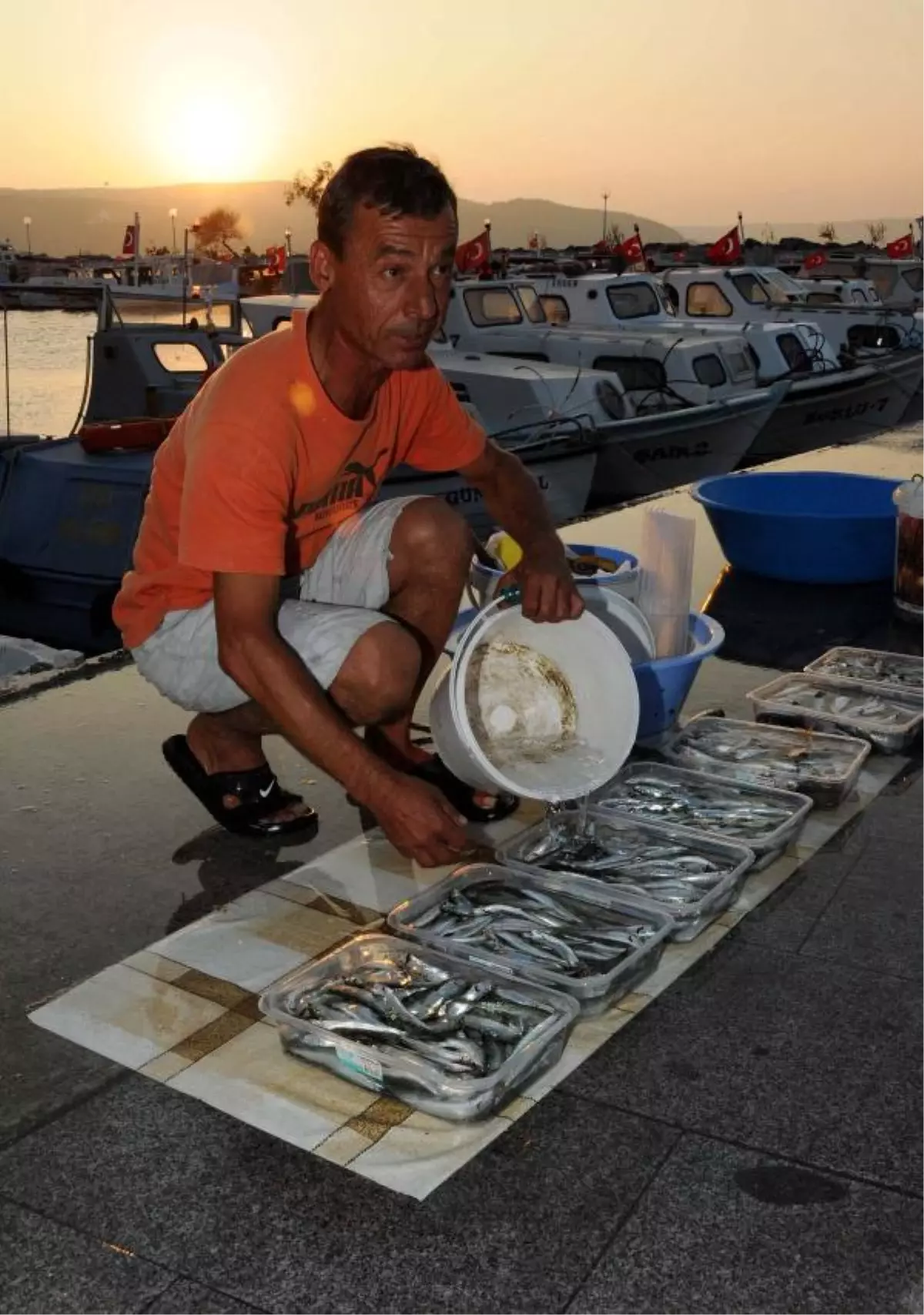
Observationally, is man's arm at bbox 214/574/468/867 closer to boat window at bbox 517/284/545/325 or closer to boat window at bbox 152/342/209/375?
boat window at bbox 152/342/209/375

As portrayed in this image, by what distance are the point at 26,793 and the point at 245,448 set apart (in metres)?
1.40

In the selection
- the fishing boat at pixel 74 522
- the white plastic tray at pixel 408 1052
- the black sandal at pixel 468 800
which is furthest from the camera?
the fishing boat at pixel 74 522

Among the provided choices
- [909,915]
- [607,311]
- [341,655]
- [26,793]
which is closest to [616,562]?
[341,655]

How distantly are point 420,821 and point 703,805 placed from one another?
1017 millimetres

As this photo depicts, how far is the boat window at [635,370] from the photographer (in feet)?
51.5

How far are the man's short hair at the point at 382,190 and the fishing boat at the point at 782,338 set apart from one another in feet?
44.4

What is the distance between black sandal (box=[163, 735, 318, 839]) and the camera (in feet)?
10.8

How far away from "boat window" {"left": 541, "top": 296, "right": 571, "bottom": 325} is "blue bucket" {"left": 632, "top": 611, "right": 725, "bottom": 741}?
582 inches

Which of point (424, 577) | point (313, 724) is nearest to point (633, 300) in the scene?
point (424, 577)

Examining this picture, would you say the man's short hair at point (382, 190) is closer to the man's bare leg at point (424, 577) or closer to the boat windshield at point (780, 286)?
the man's bare leg at point (424, 577)

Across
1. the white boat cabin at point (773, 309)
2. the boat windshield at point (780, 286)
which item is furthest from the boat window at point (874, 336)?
the boat windshield at point (780, 286)

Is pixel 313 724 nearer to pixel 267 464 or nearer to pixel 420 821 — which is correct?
pixel 420 821

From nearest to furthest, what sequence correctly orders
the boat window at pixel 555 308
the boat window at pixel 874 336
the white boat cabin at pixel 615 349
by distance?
the white boat cabin at pixel 615 349 < the boat window at pixel 555 308 < the boat window at pixel 874 336

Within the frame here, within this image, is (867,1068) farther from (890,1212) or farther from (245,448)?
(245,448)
